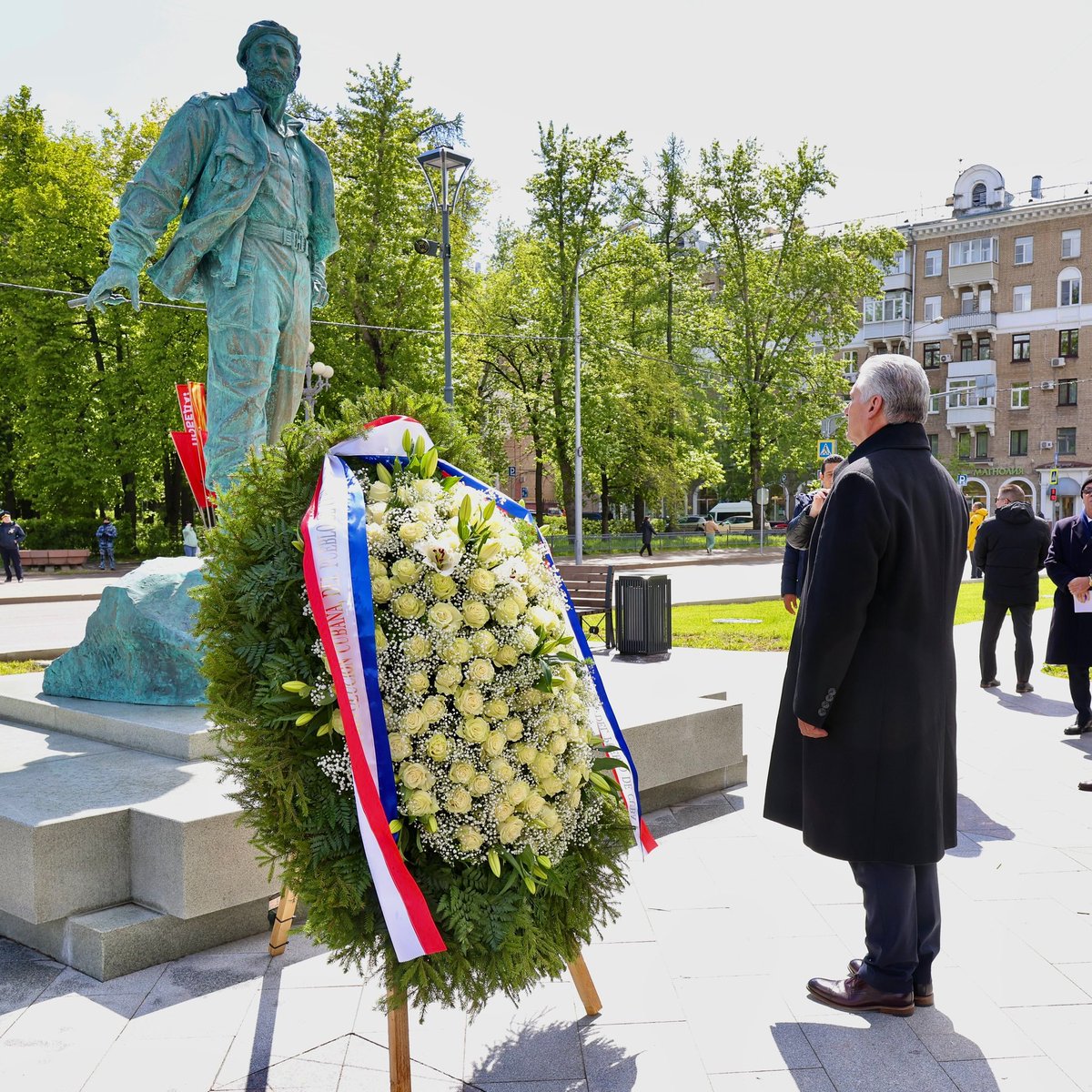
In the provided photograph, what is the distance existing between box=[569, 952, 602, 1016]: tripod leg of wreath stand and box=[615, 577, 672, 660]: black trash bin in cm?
850

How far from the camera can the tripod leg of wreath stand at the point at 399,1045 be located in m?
2.77

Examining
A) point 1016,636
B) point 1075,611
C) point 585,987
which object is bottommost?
point 585,987

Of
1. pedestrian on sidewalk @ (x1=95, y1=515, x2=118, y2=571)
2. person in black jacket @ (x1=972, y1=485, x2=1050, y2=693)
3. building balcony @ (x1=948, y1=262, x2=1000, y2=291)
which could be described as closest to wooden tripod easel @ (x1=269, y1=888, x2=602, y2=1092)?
person in black jacket @ (x1=972, y1=485, x2=1050, y2=693)

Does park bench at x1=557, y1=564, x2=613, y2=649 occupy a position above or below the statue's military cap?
below

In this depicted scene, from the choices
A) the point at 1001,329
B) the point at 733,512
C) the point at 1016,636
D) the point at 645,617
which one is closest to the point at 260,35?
the point at 645,617

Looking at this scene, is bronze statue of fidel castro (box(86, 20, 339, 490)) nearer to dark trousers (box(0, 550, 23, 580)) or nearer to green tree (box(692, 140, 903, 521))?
dark trousers (box(0, 550, 23, 580))

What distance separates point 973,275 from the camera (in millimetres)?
56062

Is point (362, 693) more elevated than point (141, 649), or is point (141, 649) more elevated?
point (362, 693)

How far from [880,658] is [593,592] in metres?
10.3

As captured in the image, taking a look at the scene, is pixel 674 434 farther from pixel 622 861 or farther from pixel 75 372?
pixel 622 861

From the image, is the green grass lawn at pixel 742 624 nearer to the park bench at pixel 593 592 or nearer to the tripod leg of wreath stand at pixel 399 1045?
the park bench at pixel 593 592

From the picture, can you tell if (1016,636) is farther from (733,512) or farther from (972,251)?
(733,512)

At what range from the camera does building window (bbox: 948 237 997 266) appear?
183 feet

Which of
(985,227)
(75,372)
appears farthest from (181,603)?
(985,227)
